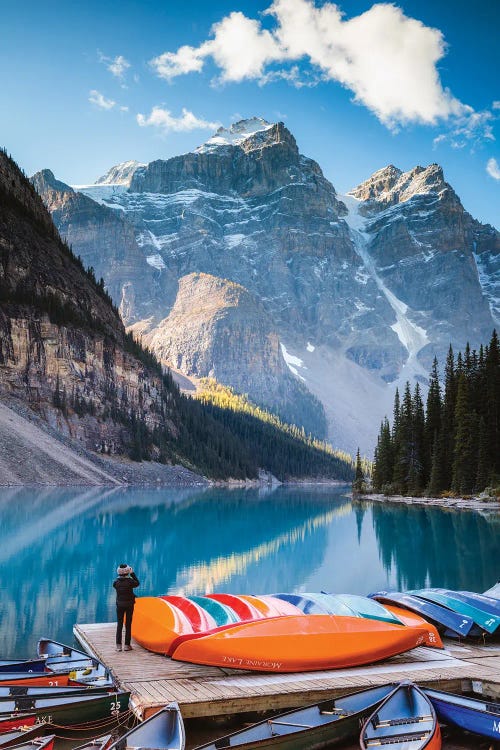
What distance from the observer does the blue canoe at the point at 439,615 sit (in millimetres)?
15336

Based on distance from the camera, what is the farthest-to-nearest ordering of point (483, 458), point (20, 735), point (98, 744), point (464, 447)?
point (464, 447) → point (483, 458) → point (98, 744) → point (20, 735)

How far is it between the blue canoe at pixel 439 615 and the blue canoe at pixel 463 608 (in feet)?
0.54

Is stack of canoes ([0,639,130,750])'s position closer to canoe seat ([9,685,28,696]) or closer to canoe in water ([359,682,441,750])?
canoe seat ([9,685,28,696])

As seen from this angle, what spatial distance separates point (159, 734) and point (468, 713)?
198 inches

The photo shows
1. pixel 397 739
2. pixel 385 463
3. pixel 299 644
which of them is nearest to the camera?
pixel 397 739

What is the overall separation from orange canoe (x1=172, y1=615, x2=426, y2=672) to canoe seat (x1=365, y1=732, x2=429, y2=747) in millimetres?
3189

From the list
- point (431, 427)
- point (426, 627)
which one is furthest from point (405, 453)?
point (426, 627)

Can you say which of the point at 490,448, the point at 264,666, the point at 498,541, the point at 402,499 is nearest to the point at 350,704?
the point at 264,666

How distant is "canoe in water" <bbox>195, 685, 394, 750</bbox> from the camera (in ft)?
28.9

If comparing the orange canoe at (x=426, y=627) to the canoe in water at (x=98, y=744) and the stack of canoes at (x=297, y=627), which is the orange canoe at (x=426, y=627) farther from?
the canoe in water at (x=98, y=744)

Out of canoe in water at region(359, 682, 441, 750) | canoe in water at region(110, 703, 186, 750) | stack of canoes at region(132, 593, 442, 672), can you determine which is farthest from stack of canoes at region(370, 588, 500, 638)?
canoe in water at region(110, 703, 186, 750)

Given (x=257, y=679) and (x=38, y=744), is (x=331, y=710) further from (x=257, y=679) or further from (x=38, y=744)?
(x=38, y=744)

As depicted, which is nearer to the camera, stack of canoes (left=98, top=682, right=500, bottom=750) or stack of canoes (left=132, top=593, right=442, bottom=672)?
stack of canoes (left=98, top=682, right=500, bottom=750)

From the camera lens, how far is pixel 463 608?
1597 centimetres
